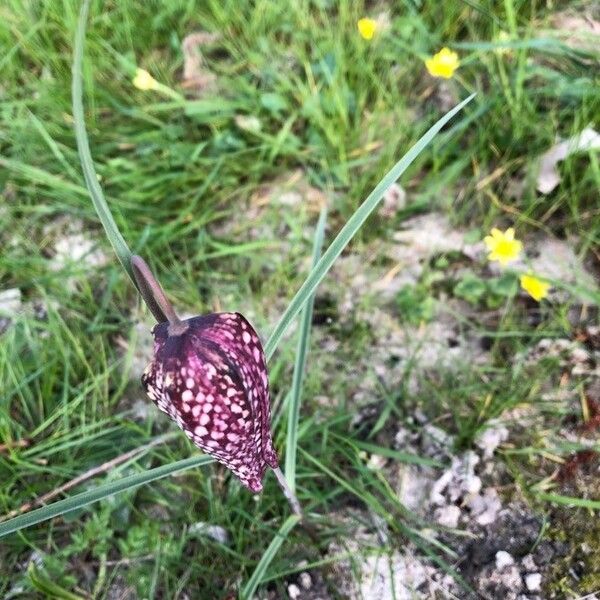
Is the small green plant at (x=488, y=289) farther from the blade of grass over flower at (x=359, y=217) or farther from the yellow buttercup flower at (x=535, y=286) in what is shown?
the blade of grass over flower at (x=359, y=217)

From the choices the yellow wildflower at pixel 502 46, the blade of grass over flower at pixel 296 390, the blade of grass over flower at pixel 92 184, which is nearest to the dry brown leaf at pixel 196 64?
the yellow wildflower at pixel 502 46

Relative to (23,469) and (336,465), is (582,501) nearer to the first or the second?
(336,465)

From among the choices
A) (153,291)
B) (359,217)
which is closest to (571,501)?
(359,217)

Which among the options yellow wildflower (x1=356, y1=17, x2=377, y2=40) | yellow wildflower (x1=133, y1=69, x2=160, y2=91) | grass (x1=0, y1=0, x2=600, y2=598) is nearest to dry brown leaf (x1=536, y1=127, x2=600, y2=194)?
grass (x1=0, y1=0, x2=600, y2=598)

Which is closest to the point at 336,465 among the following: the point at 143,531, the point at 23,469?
the point at 143,531

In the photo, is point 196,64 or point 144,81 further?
point 196,64

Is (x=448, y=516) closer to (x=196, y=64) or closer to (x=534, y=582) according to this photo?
(x=534, y=582)

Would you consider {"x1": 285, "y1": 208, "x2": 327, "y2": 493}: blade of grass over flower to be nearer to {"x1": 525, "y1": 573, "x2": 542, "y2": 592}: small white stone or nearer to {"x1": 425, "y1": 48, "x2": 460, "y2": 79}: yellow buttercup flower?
{"x1": 525, "y1": 573, "x2": 542, "y2": 592}: small white stone
